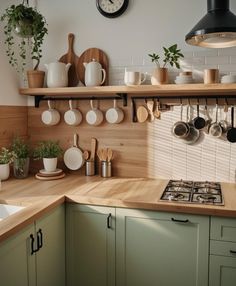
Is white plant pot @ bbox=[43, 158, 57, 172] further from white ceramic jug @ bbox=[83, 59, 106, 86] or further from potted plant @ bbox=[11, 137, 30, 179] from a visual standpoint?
white ceramic jug @ bbox=[83, 59, 106, 86]

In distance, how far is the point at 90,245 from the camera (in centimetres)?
198

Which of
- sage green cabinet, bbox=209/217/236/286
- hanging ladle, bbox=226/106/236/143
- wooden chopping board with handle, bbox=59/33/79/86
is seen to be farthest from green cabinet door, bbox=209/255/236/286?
wooden chopping board with handle, bbox=59/33/79/86

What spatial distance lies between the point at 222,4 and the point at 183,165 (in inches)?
45.5

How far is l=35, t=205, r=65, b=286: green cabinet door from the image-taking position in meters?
1.75

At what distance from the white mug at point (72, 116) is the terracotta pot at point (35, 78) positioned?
285mm

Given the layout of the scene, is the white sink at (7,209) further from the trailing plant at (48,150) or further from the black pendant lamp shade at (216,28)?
the black pendant lamp shade at (216,28)

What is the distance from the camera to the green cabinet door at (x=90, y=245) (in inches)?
76.0

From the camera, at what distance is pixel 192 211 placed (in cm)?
175

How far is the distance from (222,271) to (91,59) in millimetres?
1745

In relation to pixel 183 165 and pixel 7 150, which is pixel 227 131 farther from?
pixel 7 150

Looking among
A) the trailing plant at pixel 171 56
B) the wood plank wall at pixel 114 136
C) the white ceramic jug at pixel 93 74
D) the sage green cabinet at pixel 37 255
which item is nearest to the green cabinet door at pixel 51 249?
the sage green cabinet at pixel 37 255

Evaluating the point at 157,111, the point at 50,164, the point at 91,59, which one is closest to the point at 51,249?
the point at 50,164

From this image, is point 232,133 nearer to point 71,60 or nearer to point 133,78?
point 133,78

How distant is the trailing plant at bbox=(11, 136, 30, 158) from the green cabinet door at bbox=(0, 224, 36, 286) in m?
0.91
